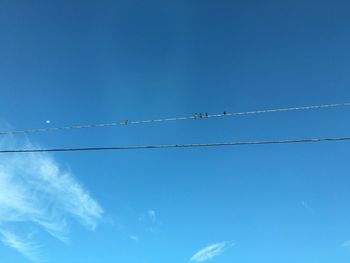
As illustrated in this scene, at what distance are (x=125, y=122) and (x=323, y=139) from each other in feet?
32.4

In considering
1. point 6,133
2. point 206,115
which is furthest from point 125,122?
point 6,133

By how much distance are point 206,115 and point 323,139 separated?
6.97 meters

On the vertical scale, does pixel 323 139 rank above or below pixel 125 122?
below

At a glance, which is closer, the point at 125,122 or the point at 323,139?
the point at 323,139

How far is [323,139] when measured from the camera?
43.1 feet

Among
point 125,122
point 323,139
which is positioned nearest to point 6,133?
point 125,122

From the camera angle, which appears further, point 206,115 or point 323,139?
point 206,115

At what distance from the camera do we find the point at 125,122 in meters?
19.6

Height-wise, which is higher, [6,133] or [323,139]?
[6,133]

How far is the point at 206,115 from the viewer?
19109 millimetres

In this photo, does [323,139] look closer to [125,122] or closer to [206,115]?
[206,115]

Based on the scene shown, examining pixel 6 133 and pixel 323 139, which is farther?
pixel 6 133

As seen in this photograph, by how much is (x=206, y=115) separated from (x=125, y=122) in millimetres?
4045

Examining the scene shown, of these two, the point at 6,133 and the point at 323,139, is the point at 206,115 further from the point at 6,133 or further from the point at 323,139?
the point at 6,133
